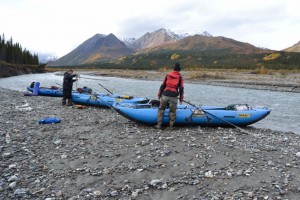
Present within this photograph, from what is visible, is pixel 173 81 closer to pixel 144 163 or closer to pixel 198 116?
pixel 198 116

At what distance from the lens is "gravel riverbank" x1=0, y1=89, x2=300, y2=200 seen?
22.5ft

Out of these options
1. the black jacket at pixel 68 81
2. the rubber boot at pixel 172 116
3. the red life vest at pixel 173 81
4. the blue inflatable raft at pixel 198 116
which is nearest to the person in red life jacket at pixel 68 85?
the black jacket at pixel 68 81

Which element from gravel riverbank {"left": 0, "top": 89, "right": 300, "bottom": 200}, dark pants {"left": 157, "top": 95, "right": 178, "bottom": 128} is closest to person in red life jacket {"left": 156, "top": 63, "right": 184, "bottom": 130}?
dark pants {"left": 157, "top": 95, "right": 178, "bottom": 128}

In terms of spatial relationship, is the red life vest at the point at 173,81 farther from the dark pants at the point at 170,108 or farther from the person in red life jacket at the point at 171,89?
the dark pants at the point at 170,108

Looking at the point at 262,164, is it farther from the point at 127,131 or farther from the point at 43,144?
the point at 43,144

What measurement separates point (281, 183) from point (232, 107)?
676 cm

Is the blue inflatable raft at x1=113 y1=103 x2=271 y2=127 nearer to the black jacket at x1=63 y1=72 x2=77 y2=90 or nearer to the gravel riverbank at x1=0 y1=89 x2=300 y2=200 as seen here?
the gravel riverbank at x1=0 y1=89 x2=300 y2=200

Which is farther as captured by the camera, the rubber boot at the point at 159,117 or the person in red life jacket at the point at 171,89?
the rubber boot at the point at 159,117

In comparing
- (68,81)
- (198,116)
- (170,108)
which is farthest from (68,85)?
(198,116)

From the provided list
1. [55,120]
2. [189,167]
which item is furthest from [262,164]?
[55,120]

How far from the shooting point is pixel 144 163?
8383mm

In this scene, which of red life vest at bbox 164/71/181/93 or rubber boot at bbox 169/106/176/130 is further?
rubber boot at bbox 169/106/176/130

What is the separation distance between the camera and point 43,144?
33.6 ft

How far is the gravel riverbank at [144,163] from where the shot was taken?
685 cm
